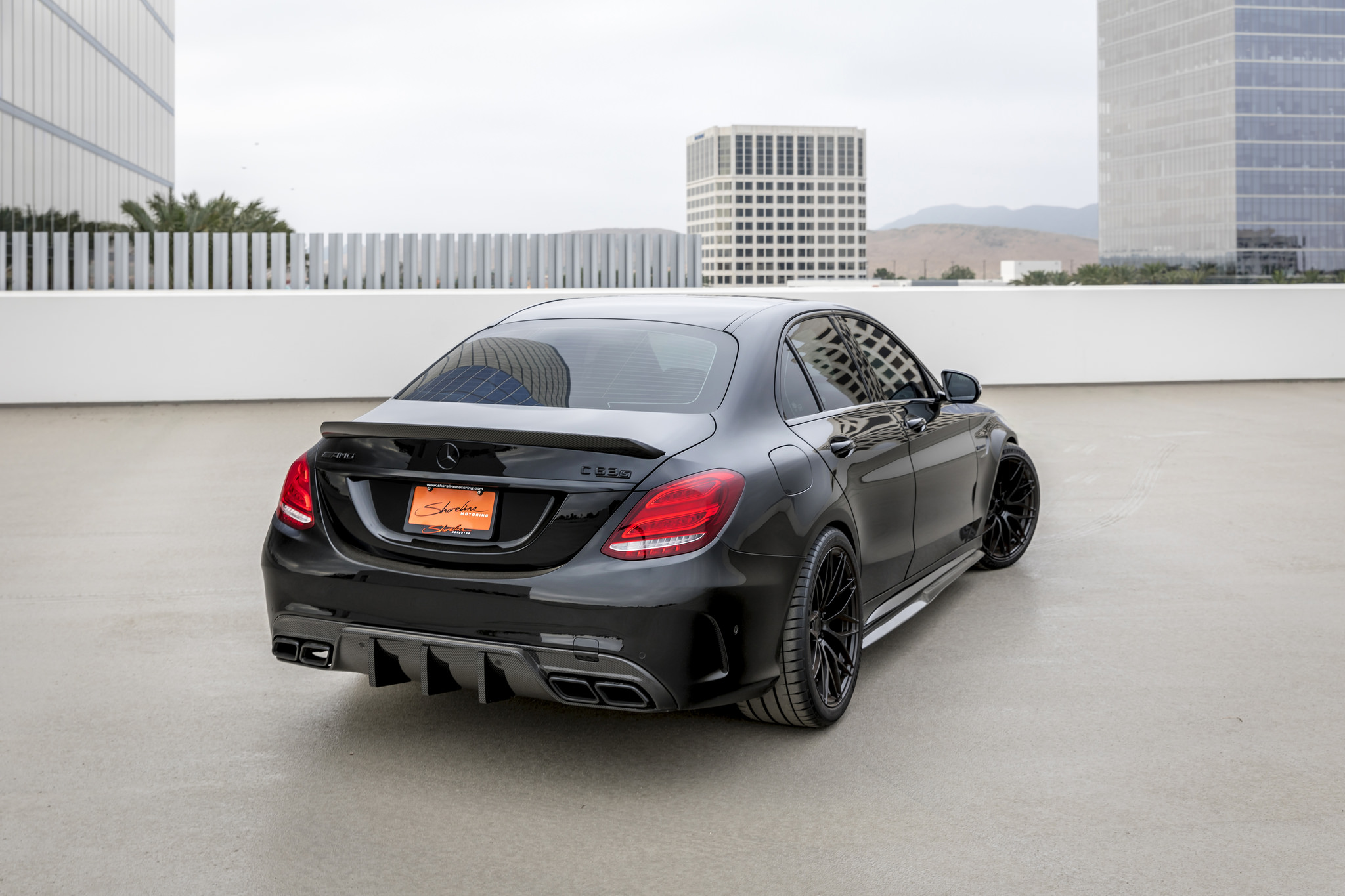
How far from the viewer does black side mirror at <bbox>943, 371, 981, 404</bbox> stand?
5.98 meters

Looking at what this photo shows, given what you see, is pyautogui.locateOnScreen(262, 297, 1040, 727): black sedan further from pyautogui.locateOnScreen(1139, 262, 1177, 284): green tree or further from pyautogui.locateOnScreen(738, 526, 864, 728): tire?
pyautogui.locateOnScreen(1139, 262, 1177, 284): green tree

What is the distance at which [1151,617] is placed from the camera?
5.98 meters

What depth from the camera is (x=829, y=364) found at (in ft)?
16.6

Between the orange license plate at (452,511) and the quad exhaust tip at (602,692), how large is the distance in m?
0.50

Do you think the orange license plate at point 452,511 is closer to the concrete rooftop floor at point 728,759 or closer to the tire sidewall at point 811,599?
the concrete rooftop floor at point 728,759

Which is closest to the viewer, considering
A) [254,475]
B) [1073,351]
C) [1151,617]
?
[1151,617]

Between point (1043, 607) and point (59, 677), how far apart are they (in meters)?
4.38

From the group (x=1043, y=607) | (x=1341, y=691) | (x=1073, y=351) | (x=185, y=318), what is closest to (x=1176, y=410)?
(x=1073, y=351)

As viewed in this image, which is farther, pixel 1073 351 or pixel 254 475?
pixel 1073 351

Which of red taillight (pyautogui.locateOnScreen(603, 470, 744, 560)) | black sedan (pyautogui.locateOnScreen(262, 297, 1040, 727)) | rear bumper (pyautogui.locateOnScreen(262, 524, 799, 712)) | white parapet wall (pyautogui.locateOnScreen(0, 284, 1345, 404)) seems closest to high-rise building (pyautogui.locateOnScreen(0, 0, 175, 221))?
white parapet wall (pyautogui.locateOnScreen(0, 284, 1345, 404))

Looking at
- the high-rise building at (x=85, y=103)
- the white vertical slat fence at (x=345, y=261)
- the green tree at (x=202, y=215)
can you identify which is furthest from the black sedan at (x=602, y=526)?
the green tree at (x=202, y=215)

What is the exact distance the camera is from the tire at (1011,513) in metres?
6.89

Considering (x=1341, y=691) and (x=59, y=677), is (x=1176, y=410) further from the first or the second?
(x=59, y=677)

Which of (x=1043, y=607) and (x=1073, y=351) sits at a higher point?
(x=1073, y=351)
